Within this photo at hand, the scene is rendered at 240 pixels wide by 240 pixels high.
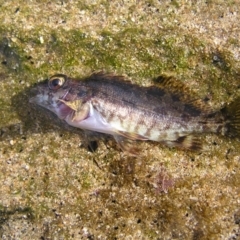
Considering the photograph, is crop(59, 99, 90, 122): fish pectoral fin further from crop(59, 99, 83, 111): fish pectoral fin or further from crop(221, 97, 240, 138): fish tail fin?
crop(221, 97, 240, 138): fish tail fin

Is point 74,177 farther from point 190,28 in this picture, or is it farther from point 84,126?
point 190,28

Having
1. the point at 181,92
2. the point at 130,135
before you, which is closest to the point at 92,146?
the point at 130,135

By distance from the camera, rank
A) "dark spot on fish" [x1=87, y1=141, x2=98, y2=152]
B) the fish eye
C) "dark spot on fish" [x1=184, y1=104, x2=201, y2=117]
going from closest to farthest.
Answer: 1. the fish eye
2. "dark spot on fish" [x1=184, y1=104, x2=201, y2=117]
3. "dark spot on fish" [x1=87, y1=141, x2=98, y2=152]

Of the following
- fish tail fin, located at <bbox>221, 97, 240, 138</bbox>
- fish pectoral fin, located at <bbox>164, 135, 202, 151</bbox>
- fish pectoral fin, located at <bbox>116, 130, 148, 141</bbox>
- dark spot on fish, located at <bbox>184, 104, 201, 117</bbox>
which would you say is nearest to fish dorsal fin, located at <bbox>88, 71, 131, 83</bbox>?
fish pectoral fin, located at <bbox>116, 130, 148, 141</bbox>

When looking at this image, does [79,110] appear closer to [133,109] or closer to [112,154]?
[133,109]

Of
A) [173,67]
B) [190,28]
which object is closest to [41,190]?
[173,67]

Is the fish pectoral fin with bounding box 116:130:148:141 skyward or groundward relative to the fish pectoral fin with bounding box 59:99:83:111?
groundward
